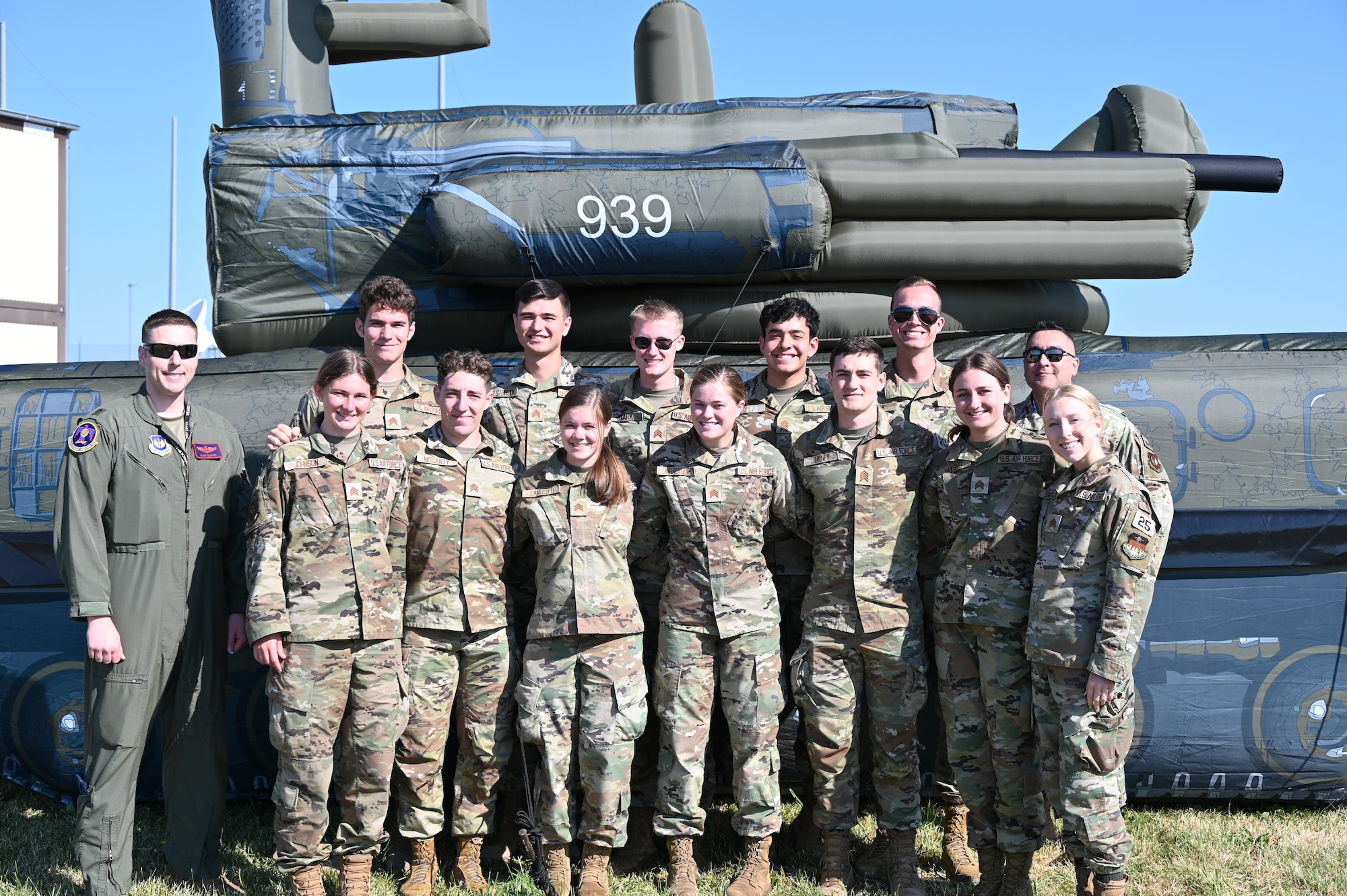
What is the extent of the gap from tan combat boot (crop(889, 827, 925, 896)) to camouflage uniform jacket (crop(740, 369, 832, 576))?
3.32 feet

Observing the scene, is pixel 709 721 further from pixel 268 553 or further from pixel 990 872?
pixel 268 553

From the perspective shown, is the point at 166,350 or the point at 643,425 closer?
the point at 166,350

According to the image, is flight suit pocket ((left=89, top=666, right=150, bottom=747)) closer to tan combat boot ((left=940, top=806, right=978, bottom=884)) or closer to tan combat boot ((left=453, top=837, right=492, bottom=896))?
tan combat boot ((left=453, top=837, right=492, bottom=896))

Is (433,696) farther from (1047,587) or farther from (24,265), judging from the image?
(24,265)

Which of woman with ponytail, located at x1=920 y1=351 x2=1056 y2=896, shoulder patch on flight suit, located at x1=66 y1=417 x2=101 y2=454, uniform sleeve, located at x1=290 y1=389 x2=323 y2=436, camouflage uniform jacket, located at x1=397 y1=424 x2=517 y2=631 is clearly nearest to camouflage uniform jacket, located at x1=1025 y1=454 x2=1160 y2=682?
woman with ponytail, located at x1=920 y1=351 x2=1056 y2=896

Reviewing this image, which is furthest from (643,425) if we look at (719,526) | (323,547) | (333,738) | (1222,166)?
(1222,166)

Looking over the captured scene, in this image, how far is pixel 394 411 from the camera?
4.12m

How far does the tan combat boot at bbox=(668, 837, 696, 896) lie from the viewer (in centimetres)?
370

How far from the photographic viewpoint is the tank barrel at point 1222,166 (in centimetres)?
496

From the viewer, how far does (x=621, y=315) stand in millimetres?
4957

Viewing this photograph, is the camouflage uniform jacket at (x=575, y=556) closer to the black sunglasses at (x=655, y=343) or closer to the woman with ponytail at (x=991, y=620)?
the black sunglasses at (x=655, y=343)

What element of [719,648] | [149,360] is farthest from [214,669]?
[719,648]

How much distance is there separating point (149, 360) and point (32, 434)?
1.33m

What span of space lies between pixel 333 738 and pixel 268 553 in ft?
2.18
